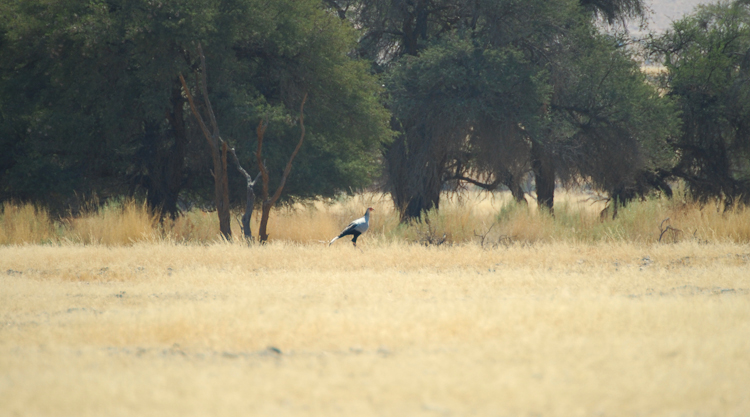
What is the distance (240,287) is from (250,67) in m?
8.96

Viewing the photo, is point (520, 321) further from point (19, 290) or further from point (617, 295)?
point (19, 290)

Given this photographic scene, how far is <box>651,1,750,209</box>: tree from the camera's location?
18.6 meters

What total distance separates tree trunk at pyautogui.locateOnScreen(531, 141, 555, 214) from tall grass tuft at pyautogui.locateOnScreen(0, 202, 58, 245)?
1120cm

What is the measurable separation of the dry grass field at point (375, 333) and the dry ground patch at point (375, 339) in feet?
0.05

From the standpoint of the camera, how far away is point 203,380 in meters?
3.73

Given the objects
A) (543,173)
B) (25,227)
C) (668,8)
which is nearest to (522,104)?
(543,173)

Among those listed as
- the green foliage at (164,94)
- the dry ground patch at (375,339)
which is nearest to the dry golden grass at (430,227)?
the green foliage at (164,94)

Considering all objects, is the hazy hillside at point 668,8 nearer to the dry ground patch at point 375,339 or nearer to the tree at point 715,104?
the tree at point 715,104

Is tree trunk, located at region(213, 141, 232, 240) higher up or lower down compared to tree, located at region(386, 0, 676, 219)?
lower down

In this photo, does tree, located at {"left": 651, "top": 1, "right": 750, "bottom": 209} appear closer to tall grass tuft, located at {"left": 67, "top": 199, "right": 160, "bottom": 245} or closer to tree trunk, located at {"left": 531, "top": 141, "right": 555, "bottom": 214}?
tree trunk, located at {"left": 531, "top": 141, "right": 555, "bottom": 214}

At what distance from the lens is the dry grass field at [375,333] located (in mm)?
3508

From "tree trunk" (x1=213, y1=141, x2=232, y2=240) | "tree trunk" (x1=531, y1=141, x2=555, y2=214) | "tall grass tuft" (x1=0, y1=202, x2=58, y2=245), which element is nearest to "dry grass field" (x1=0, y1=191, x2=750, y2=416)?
"tree trunk" (x1=213, y1=141, x2=232, y2=240)

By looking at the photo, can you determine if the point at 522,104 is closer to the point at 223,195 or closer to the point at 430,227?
the point at 430,227

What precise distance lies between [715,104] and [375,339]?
17311 mm
